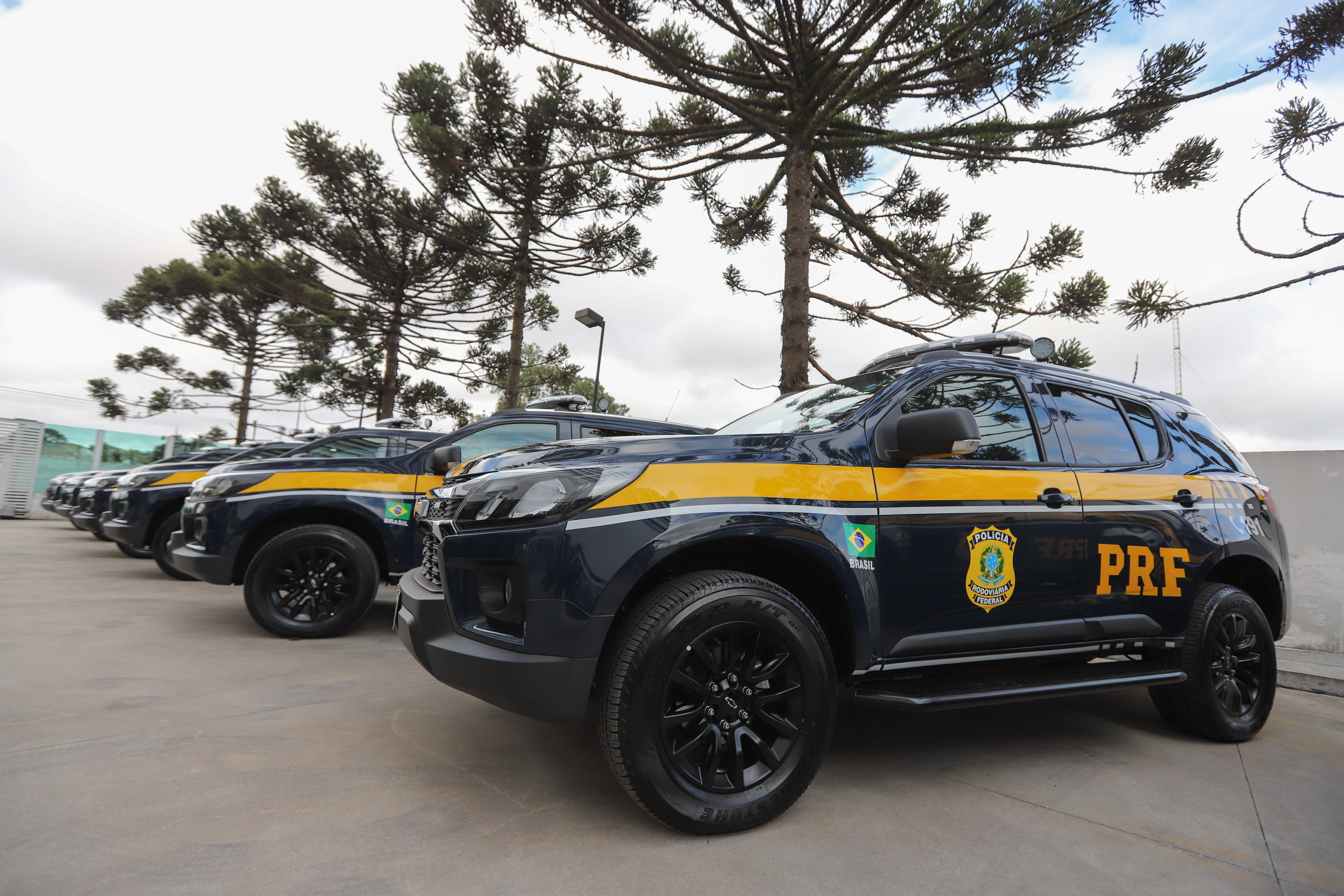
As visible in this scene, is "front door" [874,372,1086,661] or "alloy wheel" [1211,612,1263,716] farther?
"alloy wheel" [1211,612,1263,716]

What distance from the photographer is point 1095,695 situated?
4730 mm

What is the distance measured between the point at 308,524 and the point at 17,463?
15.3m

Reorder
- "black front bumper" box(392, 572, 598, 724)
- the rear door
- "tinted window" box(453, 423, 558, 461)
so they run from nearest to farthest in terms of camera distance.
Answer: "black front bumper" box(392, 572, 598, 724) → the rear door → "tinted window" box(453, 423, 558, 461)

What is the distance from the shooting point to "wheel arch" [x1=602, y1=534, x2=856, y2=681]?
251 centimetres

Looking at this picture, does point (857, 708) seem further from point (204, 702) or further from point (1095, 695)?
point (204, 702)

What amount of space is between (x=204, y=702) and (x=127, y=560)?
25.7 feet

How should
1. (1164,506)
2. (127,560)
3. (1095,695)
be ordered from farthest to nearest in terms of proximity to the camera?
(127,560), (1095,695), (1164,506)

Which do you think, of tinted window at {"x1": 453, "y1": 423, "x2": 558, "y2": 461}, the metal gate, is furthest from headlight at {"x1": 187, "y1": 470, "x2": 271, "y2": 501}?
the metal gate

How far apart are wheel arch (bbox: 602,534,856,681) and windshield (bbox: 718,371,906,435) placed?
17.2 inches

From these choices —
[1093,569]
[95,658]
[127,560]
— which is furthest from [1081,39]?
[127,560]

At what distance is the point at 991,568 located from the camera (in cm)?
291

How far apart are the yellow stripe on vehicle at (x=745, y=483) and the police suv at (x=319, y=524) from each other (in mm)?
2546

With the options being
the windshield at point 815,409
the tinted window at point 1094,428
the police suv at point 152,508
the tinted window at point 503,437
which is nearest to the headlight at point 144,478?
the police suv at point 152,508

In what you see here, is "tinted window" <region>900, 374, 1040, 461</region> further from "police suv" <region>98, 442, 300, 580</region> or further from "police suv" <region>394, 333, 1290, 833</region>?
"police suv" <region>98, 442, 300, 580</region>
